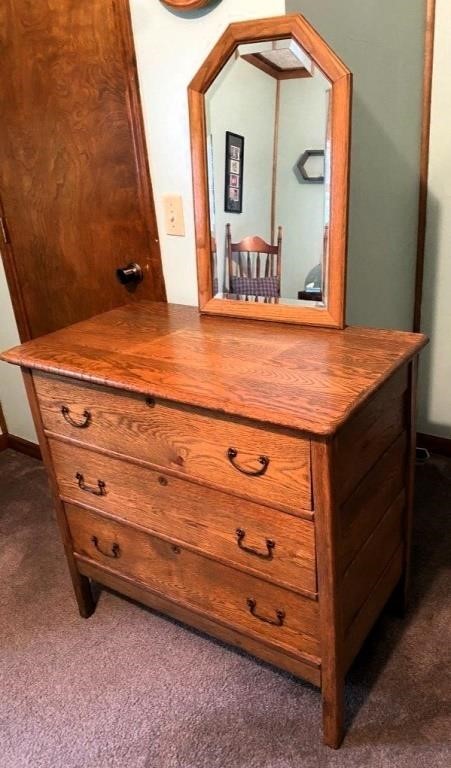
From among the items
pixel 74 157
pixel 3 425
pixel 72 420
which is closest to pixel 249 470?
pixel 72 420

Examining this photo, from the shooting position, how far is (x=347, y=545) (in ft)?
3.95

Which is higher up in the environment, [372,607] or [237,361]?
[237,361]

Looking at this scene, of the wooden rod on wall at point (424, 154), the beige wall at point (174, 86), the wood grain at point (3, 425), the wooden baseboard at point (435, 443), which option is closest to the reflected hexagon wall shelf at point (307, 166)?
the beige wall at point (174, 86)

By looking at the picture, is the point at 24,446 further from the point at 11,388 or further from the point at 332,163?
the point at 332,163

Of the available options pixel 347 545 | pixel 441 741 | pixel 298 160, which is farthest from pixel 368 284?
pixel 441 741

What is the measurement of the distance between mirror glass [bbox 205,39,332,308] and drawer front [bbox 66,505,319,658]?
68cm

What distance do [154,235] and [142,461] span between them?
785 millimetres

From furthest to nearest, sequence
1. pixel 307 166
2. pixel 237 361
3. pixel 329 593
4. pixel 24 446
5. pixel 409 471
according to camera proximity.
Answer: pixel 24 446 < pixel 409 471 < pixel 307 166 < pixel 237 361 < pixel 329 593

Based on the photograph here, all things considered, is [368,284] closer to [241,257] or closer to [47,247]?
[241,257]

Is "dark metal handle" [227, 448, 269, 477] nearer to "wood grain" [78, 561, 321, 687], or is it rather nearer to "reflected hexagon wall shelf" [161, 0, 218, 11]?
"wood grain" [78, 561, 321, 687]

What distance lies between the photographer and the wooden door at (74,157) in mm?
1674

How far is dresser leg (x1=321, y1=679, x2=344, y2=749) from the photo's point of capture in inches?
48.9

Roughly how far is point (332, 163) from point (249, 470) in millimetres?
720

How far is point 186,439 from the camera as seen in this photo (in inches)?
48.5
